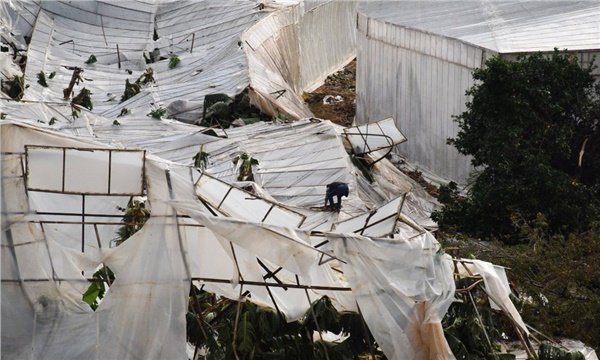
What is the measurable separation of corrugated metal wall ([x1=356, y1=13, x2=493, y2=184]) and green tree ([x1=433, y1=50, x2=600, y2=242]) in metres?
3.02

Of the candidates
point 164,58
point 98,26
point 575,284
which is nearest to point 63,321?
point 575,284

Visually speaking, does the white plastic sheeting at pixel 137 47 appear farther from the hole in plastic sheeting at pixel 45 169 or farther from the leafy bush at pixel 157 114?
the hole in plastic sheeting at pixel 45 169

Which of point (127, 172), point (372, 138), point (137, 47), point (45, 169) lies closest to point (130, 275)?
point (127, 172)

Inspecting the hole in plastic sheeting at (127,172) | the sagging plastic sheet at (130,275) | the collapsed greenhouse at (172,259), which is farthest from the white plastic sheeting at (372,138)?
the hole in plastic sheeting at (127,172)

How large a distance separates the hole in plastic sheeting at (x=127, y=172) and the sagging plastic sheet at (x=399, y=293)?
83.6 inches

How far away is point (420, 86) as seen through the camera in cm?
2853

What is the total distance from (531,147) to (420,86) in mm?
7306

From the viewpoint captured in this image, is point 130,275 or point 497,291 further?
point 497,291

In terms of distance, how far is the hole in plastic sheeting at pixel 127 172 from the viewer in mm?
13273

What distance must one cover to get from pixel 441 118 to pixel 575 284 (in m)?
10.6

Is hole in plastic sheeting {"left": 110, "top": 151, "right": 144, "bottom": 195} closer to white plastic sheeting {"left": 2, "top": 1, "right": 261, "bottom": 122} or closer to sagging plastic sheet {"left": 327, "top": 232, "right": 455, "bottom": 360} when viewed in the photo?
sagging plastic sheet {"left": 327, "top": 232, "right": 455, "bottom": 360}

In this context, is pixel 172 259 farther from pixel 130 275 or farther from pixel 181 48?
pixel 181 48

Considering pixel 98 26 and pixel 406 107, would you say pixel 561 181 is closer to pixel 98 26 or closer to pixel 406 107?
pixel 406 107

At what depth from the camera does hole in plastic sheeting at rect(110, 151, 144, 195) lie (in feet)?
43.5
